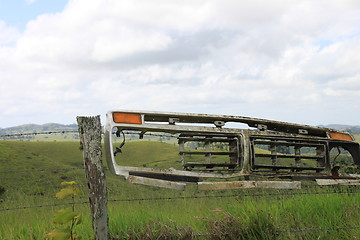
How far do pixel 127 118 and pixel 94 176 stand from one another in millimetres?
1898

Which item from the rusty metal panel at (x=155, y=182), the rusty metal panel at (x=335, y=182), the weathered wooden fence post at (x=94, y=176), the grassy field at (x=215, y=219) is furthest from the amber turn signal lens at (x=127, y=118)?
the rusty metal panel at (x=335, y=182)

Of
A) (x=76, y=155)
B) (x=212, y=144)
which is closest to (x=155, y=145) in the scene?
(x=76, y=155)

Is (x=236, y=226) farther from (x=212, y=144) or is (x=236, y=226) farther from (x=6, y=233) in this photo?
(x=6, y=233)

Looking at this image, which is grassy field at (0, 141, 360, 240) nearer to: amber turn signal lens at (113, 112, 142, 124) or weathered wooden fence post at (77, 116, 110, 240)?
weathered wooden fence post at (77, 116, 110, 240)

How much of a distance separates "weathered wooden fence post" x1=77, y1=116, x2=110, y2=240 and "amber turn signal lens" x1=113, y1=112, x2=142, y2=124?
5.06ft

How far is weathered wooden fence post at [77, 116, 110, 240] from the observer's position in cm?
418

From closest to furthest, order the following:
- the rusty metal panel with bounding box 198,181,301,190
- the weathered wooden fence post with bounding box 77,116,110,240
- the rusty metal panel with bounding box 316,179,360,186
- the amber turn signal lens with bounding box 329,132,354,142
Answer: the weathered wooden fence post with bounding box 77,116,110,240, the rusty metal panel with bounding box 198,181,301,190, the rusty metal panel with bounding box 316,179,360,186, the amber turn signal lens with bounding box 329,132,354,142

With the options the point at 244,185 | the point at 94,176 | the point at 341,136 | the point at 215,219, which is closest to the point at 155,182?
the point at 215,219

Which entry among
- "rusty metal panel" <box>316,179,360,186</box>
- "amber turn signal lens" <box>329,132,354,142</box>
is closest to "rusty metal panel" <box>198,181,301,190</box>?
"rusty metal panel" <box>316,179,360,186</box>

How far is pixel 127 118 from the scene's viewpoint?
5945 millimetres

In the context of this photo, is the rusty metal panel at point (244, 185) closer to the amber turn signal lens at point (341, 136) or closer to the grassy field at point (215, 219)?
the grassy field at point (215, 219)

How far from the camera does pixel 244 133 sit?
6730mm

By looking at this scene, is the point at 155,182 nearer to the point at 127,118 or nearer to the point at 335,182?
the point at 127,118

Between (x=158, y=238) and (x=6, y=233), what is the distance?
2.38m
